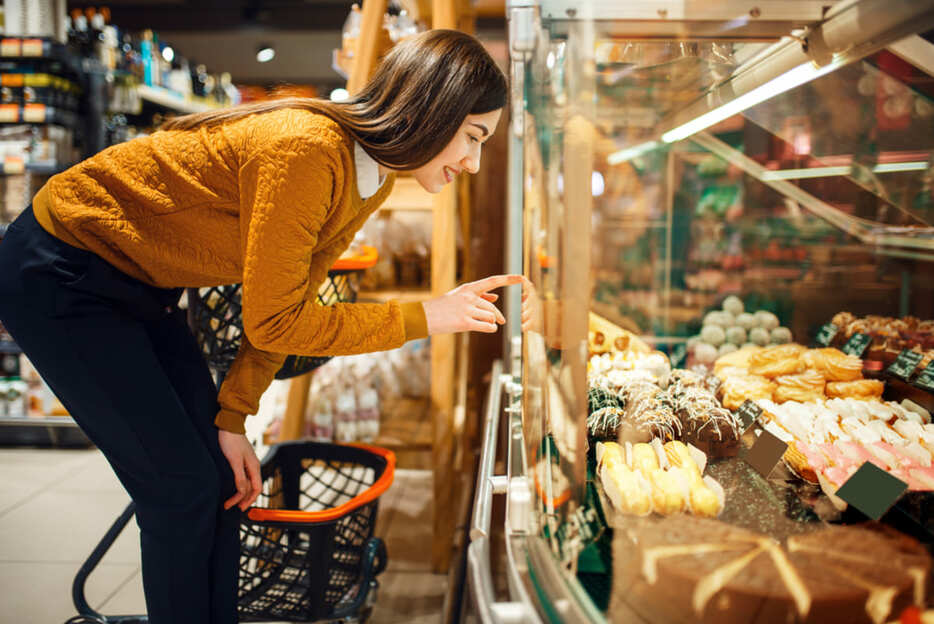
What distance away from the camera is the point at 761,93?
1.42 m

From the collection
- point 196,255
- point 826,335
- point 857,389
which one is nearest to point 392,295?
point 196,255

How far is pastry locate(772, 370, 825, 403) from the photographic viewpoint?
1404 millimetres

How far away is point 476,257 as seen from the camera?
3316 mm

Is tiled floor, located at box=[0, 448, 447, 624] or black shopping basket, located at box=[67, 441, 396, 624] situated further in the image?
tiled floor, located at box=[0, 448, 447, 624]

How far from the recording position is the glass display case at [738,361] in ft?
2.37

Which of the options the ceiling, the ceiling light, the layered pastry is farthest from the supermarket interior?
the ceiling light

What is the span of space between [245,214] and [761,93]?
113cm

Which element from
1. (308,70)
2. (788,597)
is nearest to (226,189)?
(788,597)

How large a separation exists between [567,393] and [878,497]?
0.45 metres

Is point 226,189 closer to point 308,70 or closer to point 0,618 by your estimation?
point 0,618

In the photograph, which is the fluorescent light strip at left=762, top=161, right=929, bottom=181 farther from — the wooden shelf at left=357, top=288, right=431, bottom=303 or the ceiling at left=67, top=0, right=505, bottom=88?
the ceiling at left=67, top=0, right=505, bottom=88

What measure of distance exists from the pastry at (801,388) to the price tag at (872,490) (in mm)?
521

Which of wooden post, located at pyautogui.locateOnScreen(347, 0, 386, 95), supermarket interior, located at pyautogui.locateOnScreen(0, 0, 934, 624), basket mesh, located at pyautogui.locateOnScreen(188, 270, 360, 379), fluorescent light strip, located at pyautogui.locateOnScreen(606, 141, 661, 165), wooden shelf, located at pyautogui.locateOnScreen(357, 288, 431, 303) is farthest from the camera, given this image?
fluorescent light strip, located at pyautogui.locateOnScreen(606, 141, 661, 165)

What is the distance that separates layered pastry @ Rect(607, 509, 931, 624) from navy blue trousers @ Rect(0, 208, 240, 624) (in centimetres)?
81
